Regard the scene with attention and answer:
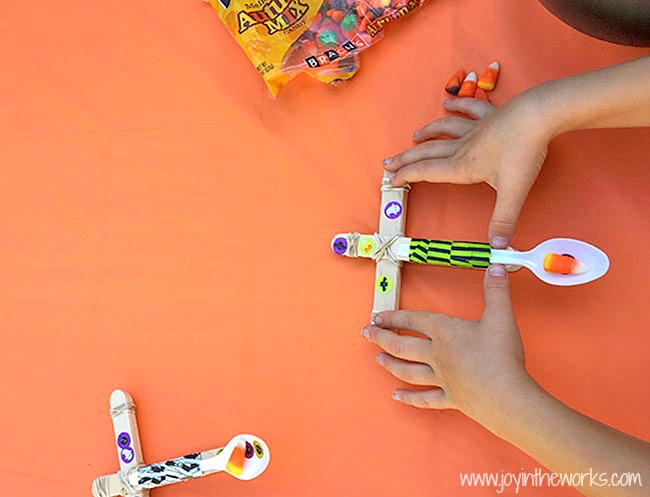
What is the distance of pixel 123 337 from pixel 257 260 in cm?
23

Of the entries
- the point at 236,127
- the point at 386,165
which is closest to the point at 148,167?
the point at 236,127

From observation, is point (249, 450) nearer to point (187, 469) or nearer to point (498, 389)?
point (187, 469)

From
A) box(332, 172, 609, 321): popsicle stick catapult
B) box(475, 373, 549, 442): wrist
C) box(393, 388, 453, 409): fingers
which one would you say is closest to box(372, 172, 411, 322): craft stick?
box(332, 172, 609, 321): popsicle stick catapult

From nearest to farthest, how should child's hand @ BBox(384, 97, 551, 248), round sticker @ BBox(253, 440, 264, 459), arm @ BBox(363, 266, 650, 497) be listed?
1. arm @ BBox(363, 266, 650, 497)
2. child's hand @ BBox(384, 97, 551, 248)
3. round sticker @ BBox(253, 440, 264, 459)

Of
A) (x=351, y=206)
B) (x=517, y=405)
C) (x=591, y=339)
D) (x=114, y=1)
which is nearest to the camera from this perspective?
(x=517, y=405)

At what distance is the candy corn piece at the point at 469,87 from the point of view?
796 millimetres

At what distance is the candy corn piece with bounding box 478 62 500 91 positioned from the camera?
790 millimetres

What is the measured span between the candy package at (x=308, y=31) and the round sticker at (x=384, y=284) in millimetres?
287

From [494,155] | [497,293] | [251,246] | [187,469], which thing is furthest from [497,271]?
[187,469]

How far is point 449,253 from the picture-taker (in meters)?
0.73

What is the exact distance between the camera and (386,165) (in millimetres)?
809

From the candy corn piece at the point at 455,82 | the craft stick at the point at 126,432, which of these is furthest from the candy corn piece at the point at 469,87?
the craft stick at the point at 126,432

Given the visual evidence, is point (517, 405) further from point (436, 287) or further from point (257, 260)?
point (257, 260)

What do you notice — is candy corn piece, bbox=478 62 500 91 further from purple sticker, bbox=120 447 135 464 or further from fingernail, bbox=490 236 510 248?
A: purple sticker, bbox=120 447 135 464
